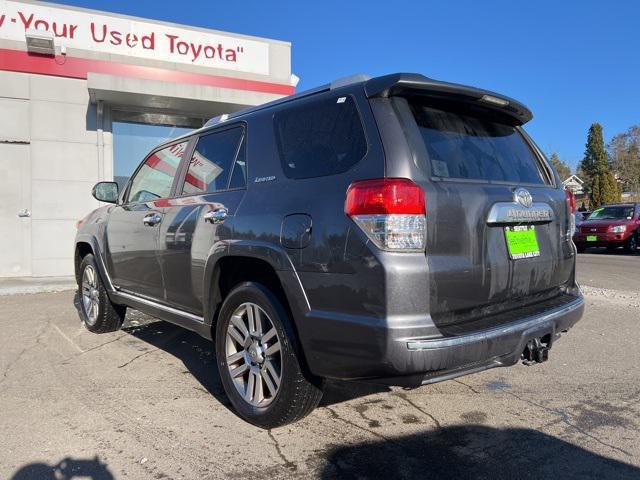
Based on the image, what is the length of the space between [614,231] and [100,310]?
16.2m

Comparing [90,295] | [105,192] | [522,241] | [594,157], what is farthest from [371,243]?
[594,157]

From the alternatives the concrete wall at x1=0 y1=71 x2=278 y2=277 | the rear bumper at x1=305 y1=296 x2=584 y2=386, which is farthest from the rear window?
the concrete wall at x1=0 y1=71 x2=278 y2=277

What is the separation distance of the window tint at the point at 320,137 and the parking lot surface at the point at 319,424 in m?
1.58

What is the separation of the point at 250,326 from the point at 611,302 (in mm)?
6183

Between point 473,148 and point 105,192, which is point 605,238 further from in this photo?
point 105,192

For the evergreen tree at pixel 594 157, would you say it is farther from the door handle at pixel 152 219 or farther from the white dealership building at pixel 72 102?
the door handle at pixel 152 219

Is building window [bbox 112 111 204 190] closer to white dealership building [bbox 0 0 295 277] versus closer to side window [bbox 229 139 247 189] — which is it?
white dealership building [bbox 0 0 295 277]

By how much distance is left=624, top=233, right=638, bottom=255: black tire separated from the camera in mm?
17239

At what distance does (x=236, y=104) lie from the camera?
11016mm

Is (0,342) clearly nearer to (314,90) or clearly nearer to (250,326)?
(250,326)

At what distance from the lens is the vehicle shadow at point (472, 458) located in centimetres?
270

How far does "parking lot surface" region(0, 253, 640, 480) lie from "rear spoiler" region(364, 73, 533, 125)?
77.8 inches

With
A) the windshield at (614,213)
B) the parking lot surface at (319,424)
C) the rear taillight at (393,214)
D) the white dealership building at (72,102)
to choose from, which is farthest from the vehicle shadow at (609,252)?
the rear taillight at (393,214)

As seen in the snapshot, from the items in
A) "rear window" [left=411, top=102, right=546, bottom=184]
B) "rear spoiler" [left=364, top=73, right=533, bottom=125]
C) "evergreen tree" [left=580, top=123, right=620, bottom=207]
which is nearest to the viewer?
"rear spoiler" [left=364, top=73, right=533, bottom=125]
